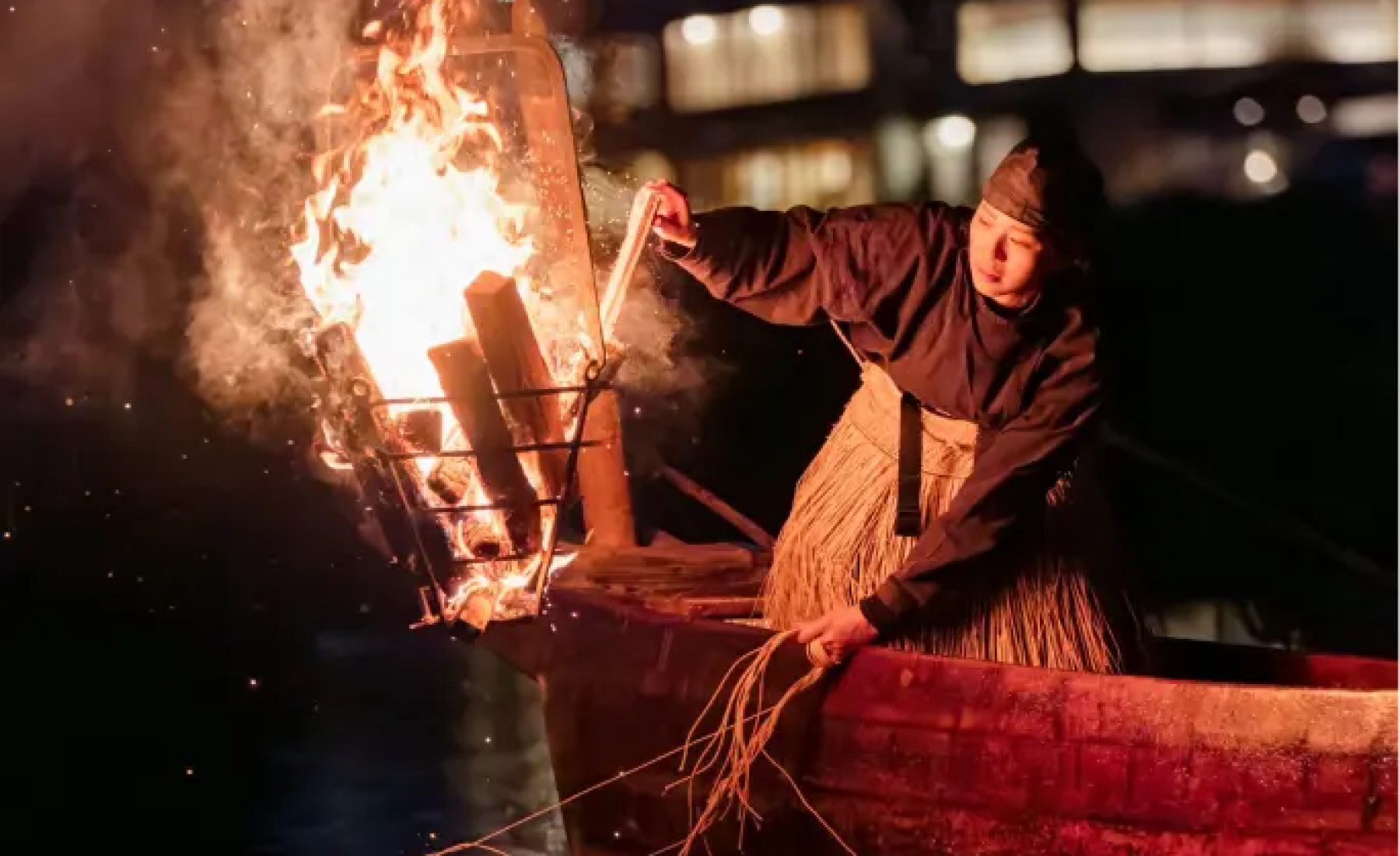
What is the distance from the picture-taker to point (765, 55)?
80.8ft

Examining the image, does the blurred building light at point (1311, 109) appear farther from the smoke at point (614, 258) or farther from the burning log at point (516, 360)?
the burning log at point (516, 360)

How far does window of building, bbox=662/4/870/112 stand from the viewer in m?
23.7

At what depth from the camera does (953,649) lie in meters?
4.16

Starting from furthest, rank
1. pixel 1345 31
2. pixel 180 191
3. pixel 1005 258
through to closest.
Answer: pixel 1345 31, pixel 180 191, pixel 1005 258

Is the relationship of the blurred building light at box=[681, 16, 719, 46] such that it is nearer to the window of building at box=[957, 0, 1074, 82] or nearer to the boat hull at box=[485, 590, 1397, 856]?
the window of building at box=[957, 0, 1074, 82]

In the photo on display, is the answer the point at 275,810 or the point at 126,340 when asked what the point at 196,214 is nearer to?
the point at 126,340

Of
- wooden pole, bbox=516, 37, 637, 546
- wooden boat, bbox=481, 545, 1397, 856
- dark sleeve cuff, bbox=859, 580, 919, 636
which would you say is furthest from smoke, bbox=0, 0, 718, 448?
dark sleeve cuff, bbox=859, 580, 919, 636

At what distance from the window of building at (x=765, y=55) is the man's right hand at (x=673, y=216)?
20003 mm

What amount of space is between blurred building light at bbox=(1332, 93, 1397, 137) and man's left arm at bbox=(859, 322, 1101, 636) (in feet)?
55.9

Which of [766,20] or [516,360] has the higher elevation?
[516,360]

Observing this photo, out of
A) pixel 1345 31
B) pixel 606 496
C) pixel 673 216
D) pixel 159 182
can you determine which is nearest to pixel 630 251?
pixel 673 216

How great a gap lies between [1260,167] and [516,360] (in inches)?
683

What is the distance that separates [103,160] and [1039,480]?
6.65m

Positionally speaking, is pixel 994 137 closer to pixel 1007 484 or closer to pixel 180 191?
pixel 180 191
